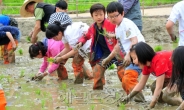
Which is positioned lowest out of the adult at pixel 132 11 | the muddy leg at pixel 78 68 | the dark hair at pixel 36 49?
the muddy leg at pixel 78 68

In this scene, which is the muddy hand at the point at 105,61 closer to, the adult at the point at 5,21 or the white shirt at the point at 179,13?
the white shirt at the point at 179,13

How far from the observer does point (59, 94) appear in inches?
262

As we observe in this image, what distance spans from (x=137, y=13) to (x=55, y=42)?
1.43m

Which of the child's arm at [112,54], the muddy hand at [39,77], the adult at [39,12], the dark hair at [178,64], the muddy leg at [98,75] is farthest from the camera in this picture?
the adult at [39,12]

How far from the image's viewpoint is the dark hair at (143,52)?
5079 mm

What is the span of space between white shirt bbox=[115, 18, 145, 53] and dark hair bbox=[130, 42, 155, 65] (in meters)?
0.73

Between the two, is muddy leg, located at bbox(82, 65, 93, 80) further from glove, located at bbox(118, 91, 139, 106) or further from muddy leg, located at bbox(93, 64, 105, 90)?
glove, located at bbox(118, 91, 139, 106)

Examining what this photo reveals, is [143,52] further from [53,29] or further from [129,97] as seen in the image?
[53,29]

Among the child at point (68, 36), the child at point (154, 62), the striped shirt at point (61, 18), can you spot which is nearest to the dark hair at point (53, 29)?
the child at point (68, 36)

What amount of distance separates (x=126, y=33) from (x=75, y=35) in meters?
1.28

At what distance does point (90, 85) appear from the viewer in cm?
729

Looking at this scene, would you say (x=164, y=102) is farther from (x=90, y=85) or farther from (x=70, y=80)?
(x=70, y=80)

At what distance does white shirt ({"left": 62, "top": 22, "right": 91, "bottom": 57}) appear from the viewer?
6.97 meters

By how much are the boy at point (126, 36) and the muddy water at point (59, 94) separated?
0.90 feet
